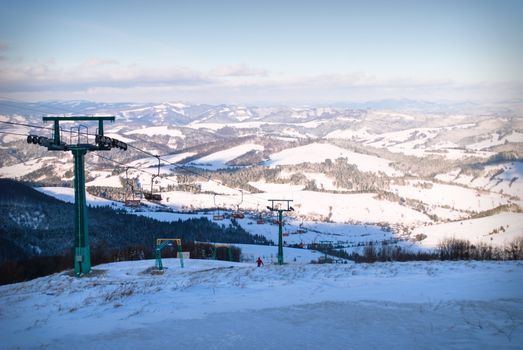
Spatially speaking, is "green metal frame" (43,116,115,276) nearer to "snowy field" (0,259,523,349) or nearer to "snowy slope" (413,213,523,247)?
"snowy field" (0,259,523,349)

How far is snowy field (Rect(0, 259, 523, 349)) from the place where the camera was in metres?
13.5

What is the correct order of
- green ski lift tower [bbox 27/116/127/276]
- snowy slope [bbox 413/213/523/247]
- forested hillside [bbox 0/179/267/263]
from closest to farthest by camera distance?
green ski lift tower [bbox 27/116/127/276] < forested hillside [bbox 0/179/267/263] < snowy slope [bbox 413/213/523/247]

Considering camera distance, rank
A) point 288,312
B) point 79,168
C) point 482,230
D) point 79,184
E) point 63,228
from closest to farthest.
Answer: point 288,312, point 79,184, point 79,168, point 63,228, point 482,230

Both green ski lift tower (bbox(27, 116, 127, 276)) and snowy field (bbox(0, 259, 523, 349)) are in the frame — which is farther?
green ski lift tower (bbox(27, 116, 127, 276))

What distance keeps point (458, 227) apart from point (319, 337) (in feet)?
577

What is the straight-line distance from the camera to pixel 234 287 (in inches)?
893

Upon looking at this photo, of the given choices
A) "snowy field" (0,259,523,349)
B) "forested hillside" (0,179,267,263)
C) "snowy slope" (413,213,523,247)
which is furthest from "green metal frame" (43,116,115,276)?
"snowy slope" (413,213,523,247)

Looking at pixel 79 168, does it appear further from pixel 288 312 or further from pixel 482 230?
pixel 482 230

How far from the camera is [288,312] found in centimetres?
1673

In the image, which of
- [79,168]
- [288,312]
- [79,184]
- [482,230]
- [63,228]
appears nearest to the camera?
[288,312]

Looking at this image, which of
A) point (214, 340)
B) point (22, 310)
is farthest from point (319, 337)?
point (22, 310)

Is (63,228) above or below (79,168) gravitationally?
below

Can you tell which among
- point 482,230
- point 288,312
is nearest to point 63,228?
Answer: point 482,230

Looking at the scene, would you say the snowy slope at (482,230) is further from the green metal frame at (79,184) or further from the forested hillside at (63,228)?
the green metal frame at (79,184)
